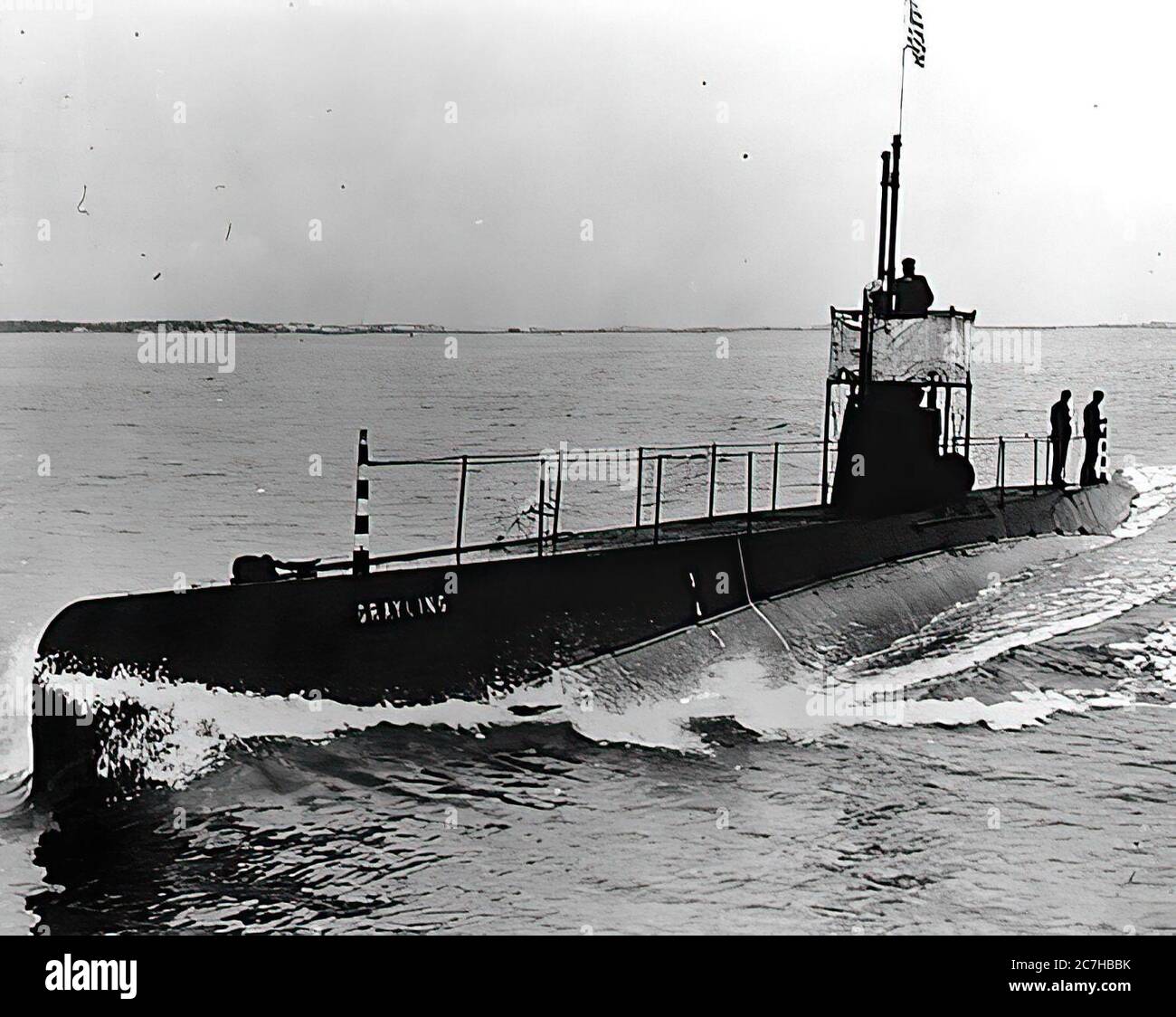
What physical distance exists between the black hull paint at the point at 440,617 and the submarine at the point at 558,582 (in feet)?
0.04

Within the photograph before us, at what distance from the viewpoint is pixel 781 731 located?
32.8 ft

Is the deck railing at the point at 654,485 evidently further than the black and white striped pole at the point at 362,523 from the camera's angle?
Yes

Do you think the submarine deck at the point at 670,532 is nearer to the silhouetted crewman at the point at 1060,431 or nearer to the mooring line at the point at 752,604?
the mooring line at the point at 752,604

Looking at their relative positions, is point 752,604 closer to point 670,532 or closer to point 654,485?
point 670,532

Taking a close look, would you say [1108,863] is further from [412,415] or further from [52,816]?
[412,415]

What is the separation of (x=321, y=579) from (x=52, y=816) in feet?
7.27

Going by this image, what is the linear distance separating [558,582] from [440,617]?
49.7 inches

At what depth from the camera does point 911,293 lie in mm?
14188

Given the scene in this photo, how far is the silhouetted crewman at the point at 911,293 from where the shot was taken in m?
14.2

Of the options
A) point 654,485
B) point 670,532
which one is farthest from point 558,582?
point 654,485

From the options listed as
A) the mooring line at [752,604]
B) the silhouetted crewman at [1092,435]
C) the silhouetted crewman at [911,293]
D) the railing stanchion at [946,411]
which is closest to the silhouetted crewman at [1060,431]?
the silhouetted crewman at [1092,435]

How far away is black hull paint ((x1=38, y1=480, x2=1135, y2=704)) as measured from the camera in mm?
7906

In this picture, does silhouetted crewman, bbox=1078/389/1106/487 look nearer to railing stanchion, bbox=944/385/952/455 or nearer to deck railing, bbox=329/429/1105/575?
deck railing, bbox=329/429/1105/575
